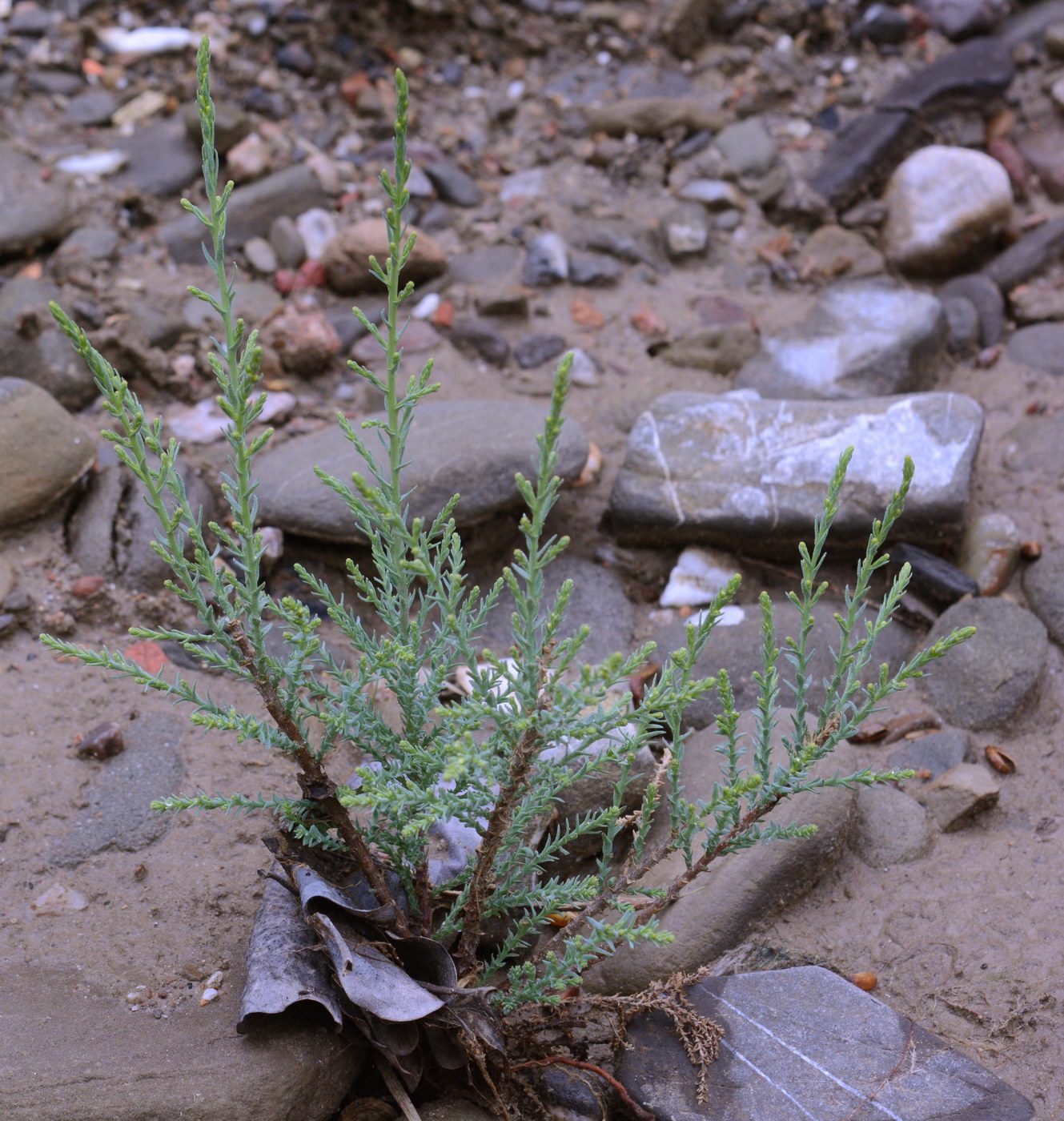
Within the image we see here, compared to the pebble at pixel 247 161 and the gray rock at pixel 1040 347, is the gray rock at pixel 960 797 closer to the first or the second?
the gray rock at pixel 1040 347

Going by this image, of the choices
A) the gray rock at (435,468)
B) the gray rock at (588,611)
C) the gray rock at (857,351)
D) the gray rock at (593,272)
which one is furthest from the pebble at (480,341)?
the gray rock at (588,611)

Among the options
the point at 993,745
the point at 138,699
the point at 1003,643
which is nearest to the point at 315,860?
the point at 138,699

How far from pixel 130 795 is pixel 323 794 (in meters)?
0.88

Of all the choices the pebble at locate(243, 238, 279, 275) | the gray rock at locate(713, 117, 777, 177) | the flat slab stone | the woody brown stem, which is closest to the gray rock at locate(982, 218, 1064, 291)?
the gray rock at locate(713, 117, 777, 177)

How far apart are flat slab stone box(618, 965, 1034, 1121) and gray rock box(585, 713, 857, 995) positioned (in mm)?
141

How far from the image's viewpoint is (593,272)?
15.1 ft

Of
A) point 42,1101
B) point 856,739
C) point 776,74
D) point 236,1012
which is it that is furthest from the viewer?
point 776,74

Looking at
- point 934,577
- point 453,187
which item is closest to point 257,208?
point 453,187

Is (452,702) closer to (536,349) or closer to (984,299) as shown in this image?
(536,349)

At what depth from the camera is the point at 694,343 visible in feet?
14.2

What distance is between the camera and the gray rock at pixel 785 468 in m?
3.38

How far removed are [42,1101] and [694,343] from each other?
138 inches

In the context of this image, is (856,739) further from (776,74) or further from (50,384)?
(776,74)

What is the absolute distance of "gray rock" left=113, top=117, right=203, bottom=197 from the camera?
4.62m
